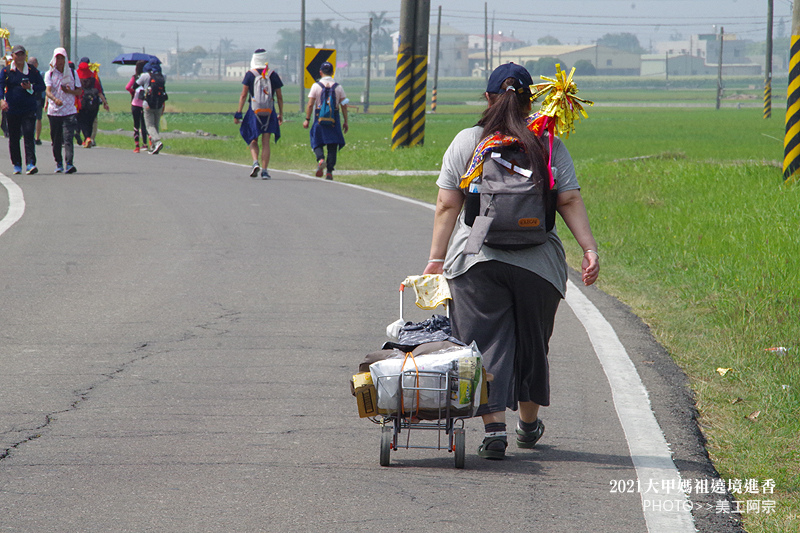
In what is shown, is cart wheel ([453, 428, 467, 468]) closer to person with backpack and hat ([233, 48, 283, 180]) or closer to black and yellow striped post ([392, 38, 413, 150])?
person with backpack and hat ([233, 48, 283, 180])

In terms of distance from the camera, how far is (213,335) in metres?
7.04

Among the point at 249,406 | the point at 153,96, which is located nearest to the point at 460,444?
the point at 249,406

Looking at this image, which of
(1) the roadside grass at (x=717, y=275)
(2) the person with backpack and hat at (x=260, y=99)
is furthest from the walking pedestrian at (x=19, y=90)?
(1) the roadside grass at (x=717, y=275)

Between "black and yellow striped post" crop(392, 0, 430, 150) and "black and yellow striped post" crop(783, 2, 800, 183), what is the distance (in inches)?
412

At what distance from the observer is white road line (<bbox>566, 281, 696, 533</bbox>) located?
406cm

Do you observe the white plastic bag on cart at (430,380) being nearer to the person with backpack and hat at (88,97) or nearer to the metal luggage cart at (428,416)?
the metal luggage cart at (428,416)

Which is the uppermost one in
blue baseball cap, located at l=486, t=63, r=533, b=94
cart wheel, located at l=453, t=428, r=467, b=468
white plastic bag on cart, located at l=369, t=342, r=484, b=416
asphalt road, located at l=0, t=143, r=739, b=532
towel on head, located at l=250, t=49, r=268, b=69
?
towel on head, located at l=250, t=49, r=268, b=69

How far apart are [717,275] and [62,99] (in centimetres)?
1154

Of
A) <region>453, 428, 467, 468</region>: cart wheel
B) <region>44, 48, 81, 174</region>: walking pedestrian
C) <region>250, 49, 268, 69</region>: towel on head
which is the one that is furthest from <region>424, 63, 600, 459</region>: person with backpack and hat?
<region>44, 48, 81, 174</region>: walking pedestrian

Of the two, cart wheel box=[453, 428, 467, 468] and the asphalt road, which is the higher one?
cart wheel box=[453, 428, 467, 468]

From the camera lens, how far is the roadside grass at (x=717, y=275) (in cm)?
507

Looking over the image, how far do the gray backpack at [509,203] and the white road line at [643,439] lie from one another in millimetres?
1110

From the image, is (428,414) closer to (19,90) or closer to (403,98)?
(19,90)

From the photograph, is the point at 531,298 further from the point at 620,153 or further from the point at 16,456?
the point at 620,153
